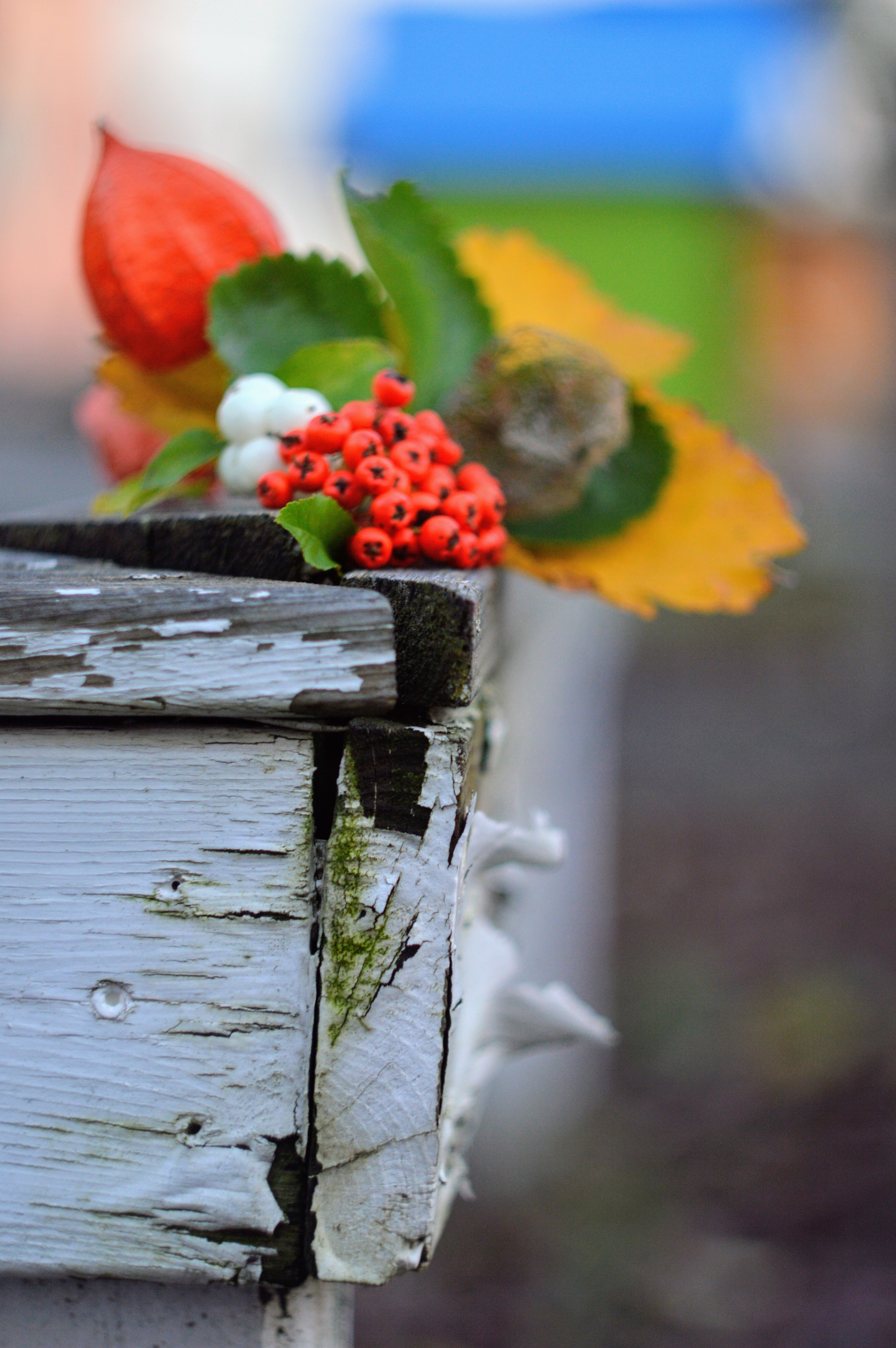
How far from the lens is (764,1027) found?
2416 millimetres

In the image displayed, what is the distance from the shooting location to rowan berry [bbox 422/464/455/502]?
53 centimetres

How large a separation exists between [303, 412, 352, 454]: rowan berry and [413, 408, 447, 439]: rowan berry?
4 centimetres

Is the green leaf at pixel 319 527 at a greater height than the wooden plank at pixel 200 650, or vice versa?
the green leaf at pixel 319 527

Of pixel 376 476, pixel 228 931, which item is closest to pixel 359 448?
pixel 376 476

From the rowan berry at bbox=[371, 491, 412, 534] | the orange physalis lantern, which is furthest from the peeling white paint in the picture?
the orange physalis lantern

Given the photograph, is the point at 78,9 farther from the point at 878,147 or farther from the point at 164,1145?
the point at 164,1145

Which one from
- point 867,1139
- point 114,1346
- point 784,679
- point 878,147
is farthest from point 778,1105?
point 878,147

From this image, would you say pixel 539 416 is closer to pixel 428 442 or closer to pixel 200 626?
pixel 428 442

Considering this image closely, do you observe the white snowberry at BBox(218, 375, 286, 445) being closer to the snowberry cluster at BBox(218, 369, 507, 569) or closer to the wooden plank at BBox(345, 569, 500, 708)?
the snowberry cluster at BBox(218, 369, 507, 569)

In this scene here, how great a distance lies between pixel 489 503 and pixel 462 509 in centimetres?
3

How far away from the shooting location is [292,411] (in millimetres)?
575

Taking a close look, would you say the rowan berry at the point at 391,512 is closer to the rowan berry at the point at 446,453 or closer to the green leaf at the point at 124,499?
the rowan berry at the point at 446,453

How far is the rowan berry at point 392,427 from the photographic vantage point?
55 centimetres

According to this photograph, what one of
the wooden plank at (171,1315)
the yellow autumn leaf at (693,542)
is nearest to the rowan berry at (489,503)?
the yellow autumn leaf at (693,542)
